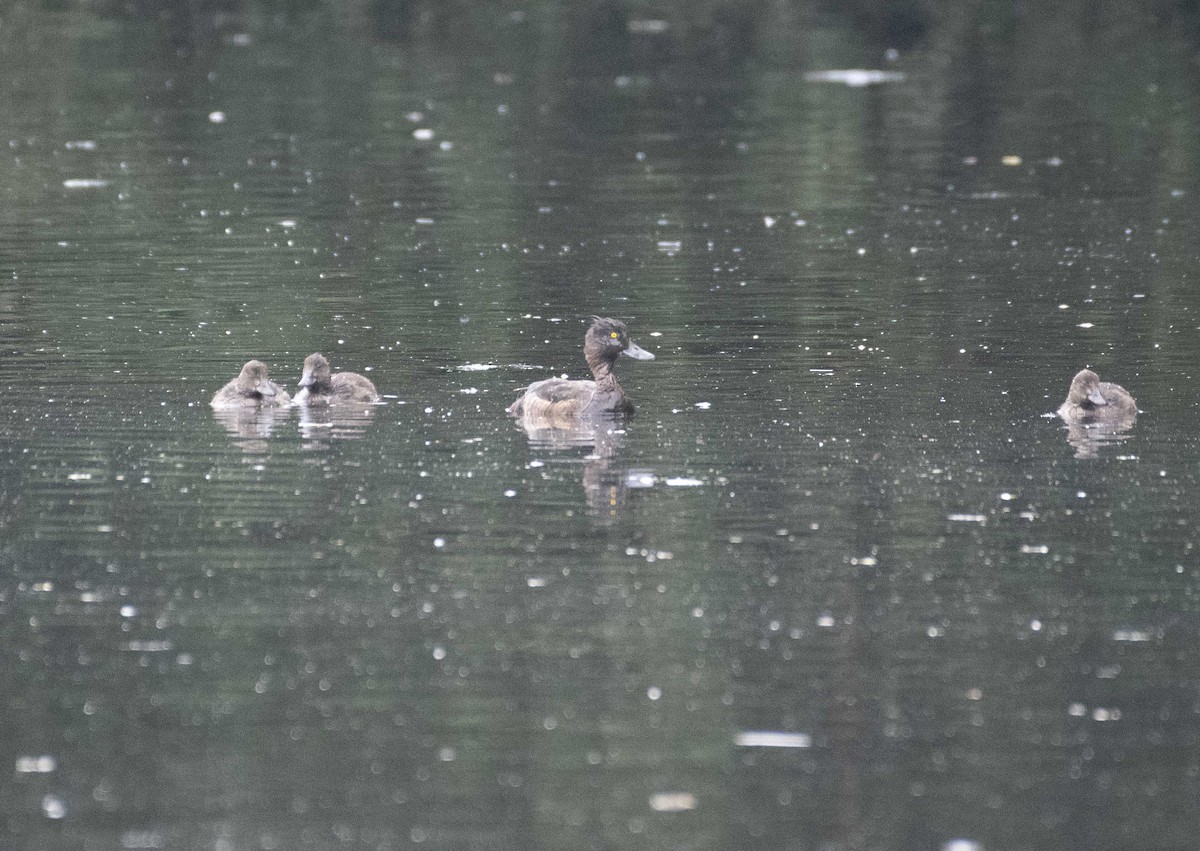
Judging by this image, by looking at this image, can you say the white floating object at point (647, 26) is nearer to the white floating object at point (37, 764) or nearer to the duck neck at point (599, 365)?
the duck neck at point (599, 365)

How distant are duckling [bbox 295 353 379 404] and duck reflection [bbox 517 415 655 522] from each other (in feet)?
3.95

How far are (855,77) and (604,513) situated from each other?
29285mm

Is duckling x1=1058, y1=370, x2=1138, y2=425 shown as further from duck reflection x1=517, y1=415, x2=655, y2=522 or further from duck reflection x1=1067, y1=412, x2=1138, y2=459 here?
duck reflection x1=517, y1=415, x2=655, y2=522

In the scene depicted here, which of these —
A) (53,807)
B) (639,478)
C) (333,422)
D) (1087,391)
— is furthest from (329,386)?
(53,807)

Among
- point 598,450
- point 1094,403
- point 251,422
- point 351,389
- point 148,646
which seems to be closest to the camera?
point 148,646

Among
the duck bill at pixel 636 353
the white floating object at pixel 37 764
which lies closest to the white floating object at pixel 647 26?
the duck bill at pixel 636 353

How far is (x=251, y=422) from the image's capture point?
47.7 ft

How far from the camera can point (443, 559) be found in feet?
35.5

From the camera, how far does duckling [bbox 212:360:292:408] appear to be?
589 inches

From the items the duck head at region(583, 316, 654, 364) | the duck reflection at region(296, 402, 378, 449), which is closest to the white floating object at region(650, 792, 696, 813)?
the duck reflection at region(296, 402, 378, 449)

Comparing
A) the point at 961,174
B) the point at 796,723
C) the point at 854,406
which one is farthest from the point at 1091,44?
the point at 796,723

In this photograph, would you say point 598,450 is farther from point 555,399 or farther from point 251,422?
point 251,422

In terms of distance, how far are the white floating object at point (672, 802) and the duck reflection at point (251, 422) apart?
6.22 metres

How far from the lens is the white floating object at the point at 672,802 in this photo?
7789 millimetres
